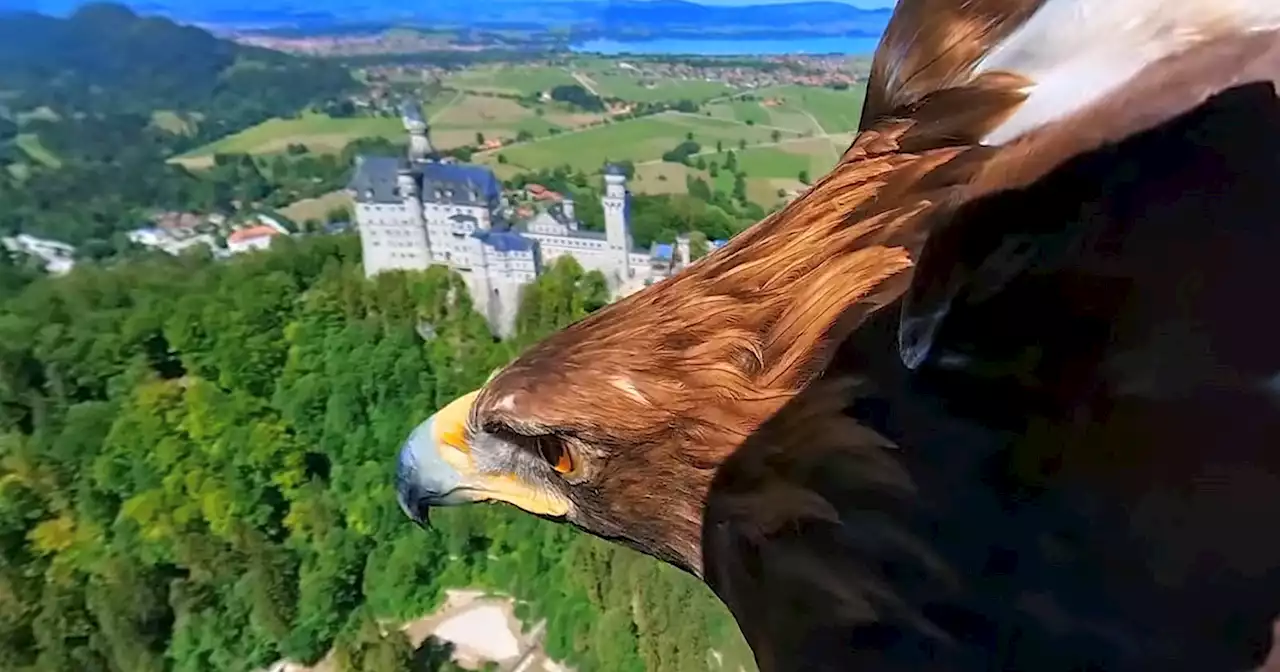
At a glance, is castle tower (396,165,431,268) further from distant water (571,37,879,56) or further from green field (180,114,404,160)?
distant water (571,37,879,56)

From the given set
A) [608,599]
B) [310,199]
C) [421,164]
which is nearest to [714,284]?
[608,599]

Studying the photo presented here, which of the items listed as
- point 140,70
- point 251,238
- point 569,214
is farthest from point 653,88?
point 140,70

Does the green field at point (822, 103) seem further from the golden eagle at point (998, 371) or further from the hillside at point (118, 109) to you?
the golden eagle at point (998, 371)

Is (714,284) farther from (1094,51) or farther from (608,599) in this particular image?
(608,599)

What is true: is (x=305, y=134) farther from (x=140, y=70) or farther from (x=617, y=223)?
(x=617, y=223)

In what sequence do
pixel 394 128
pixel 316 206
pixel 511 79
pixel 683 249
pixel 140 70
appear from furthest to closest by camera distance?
pixel 140 70 → pixel 511 79 → pixel 394 128 → pixel 316 206 → pixel 683 249

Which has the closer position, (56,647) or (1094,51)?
(1094,51)
